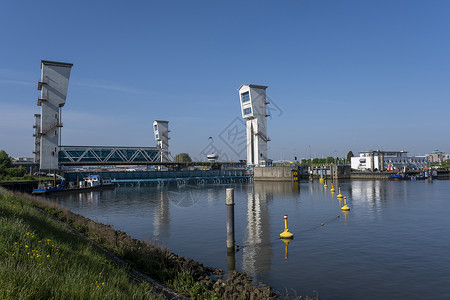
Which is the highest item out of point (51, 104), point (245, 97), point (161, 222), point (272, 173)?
point (245, 97)

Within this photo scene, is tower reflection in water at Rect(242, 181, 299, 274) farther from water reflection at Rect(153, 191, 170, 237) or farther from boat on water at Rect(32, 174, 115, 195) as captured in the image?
boat on water at Rect(32, 174, 115, 195)

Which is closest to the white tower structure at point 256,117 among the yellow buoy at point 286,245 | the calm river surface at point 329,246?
the calm river surface at point 329,246

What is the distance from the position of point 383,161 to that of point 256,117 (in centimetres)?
7931

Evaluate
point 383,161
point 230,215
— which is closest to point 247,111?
point 383,161

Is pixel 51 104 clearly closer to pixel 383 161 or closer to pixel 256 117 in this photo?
pixel 256 117

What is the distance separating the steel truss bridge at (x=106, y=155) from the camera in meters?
124

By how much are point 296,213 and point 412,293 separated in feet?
85.4

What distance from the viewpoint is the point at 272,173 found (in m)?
119

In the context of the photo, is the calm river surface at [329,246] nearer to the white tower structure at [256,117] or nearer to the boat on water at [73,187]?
the boat on water at [73,187]

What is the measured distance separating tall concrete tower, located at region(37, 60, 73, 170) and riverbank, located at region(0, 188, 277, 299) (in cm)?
7774

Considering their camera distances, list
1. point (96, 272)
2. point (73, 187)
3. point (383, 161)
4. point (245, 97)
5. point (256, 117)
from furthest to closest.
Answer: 1. point (383, 161)
2. point (245, 97)
3. point (256, 117)
4. point (73, 187)
5. point (96, 272)

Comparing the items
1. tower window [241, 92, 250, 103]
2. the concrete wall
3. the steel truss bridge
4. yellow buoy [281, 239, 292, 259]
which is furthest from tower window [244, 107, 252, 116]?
yellow buoy [281, 239, 292, 259]

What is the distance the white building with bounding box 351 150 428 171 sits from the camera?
153200mm

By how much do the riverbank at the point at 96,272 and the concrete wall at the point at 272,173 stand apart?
97162 millimetres
